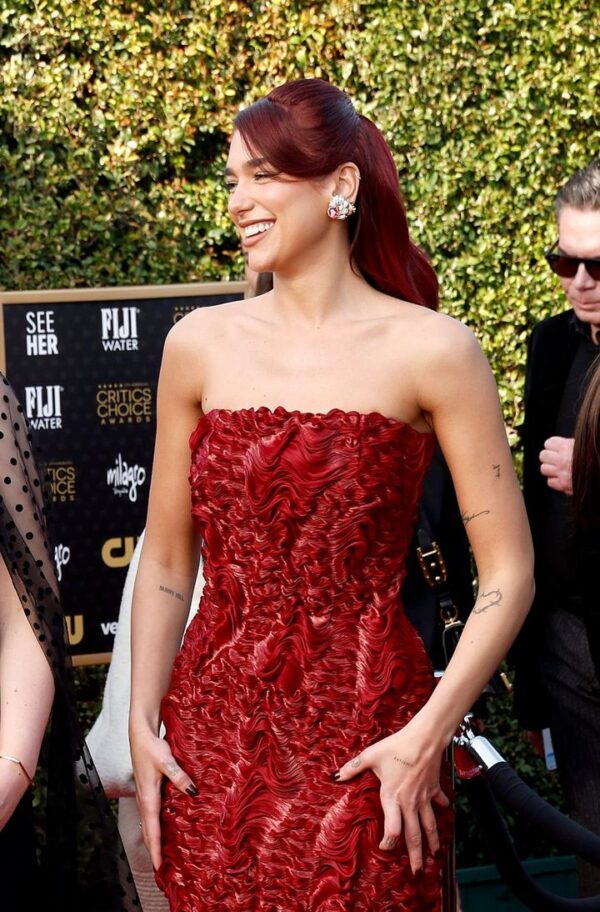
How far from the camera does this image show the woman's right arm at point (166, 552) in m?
2.49

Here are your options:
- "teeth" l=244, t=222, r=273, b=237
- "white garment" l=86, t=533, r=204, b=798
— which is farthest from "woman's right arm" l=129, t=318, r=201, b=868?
"white garment" l=86, t=533, r=204, b=798

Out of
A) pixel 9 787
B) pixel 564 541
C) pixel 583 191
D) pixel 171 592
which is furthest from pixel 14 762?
pixel 583 191

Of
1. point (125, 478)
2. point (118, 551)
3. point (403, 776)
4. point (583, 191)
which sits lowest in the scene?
point (118, 551)

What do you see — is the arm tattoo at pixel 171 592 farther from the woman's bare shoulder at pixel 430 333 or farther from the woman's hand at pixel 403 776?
the woman's bare shoulder at pixel 430 333

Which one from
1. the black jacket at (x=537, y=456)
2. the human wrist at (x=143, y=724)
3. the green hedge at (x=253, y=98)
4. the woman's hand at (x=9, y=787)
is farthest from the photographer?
the green hedge at (x=253, y=98)

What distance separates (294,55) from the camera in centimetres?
516

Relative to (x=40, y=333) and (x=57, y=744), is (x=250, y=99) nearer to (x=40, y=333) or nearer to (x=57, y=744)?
(x=40, y=333)

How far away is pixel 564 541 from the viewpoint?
140 inches

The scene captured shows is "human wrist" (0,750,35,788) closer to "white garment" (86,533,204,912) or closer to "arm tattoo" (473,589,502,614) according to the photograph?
"arm tattoo" (473,589,502,614)

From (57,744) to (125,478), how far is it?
175 cm

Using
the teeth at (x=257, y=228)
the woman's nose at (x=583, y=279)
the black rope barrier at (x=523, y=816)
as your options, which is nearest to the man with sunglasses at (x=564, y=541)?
the woman's nose at (x=583, y=279)

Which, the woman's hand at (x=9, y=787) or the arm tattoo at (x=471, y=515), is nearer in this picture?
the woman's hand at (x=9, y=787)

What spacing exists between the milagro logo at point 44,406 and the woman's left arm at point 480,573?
194 centimetres

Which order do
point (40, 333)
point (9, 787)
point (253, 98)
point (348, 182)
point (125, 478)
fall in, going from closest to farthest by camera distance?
point (9, 787)
point (348, 182)
point (40, 333)
point (125, 478)
point (253, 98)
